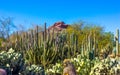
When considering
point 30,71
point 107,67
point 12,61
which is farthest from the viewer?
point 107,67

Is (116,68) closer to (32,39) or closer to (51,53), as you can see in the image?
(51,53)

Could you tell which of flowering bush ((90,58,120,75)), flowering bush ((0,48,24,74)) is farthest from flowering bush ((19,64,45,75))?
flowering bush ((90,58,120,75))

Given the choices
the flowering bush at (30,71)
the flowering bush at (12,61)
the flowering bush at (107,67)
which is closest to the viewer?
the flowering bush at (12,61)

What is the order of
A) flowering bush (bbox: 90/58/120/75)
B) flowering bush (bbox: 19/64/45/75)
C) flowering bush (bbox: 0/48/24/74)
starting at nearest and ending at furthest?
1. flowering bush (bbox: 0/48/24/74)
2. flowering bush (bbox: 19/64/45/75)
3. flowering bush (bbox: 90/58/120/75)

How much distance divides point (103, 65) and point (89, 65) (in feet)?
5.13

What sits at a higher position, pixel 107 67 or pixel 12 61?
pixel 12 61

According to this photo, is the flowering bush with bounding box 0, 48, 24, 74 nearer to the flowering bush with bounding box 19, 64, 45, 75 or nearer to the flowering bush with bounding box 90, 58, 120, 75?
the flowering bush with bounding box 19, 64, 45, 75

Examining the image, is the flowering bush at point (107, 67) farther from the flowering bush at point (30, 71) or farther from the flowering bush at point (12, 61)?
the flowering bush at point (12, 61)

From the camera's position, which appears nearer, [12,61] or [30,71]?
[12,61]

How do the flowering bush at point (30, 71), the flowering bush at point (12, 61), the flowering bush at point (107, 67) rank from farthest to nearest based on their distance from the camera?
1. the flowering bush at point (107, 67)
2. the flowering bush at point (30, 71)
3. the flowering bush at point (12, 61)

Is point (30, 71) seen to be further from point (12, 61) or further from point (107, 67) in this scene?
point (107, 67)

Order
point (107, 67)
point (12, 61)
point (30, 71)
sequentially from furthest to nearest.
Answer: point (107, 67)
point (30, 71)
point (12, 61)

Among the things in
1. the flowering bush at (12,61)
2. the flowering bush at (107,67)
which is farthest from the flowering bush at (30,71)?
the flowering bush at (107,67)

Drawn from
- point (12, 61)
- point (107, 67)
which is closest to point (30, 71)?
point (12, 61)
